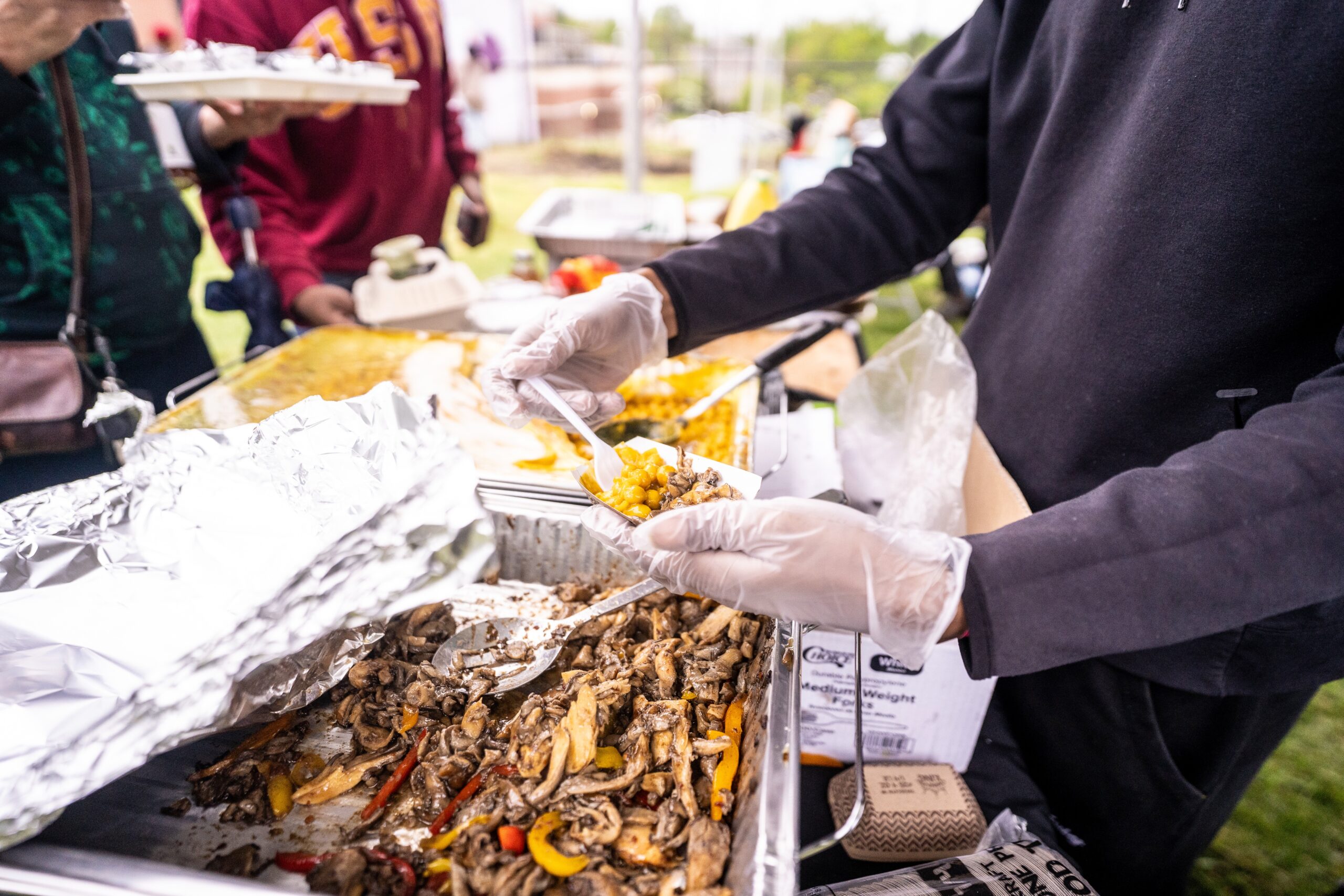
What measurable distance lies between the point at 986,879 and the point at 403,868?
1.12 metres

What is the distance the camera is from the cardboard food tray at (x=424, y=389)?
6.45 feet

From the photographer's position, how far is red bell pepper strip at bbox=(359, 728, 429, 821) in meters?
1.19

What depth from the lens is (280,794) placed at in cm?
121

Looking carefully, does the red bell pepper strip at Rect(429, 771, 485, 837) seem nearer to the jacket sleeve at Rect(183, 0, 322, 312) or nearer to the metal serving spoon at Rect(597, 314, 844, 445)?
the metal serving spoon at Rect(597, 314, 844, 445)

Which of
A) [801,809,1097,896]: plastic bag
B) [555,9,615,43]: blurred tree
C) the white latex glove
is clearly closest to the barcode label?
[801,809,1097,896]: plastic bag

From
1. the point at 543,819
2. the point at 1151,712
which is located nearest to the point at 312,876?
the point at 543,819

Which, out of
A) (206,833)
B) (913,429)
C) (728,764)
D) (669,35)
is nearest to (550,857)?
(728,764)

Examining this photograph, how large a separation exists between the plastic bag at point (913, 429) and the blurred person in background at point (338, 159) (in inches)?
85.8

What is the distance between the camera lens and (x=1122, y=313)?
1.40 metres

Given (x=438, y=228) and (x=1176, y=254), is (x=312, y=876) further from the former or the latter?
Answer: (x=438, y=228)

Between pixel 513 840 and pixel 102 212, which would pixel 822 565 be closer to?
pixel 513 840

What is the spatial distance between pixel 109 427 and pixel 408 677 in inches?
50.7

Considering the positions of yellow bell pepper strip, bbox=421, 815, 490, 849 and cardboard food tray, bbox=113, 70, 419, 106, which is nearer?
yellow bell pepper strip, bbox=421, 815, 490, 849

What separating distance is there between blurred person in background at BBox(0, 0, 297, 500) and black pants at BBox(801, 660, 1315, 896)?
2.62 m
